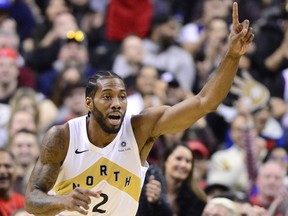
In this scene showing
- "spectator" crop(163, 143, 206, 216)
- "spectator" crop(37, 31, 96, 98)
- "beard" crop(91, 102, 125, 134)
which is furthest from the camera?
"spectator" crop(37, 31, 96, 98)

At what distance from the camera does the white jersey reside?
292 inches

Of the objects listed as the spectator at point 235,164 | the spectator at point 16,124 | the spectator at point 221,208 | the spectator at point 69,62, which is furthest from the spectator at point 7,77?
the spectator at point 221,208

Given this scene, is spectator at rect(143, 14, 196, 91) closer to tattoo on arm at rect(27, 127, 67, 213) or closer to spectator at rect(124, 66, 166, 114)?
spectator at rect(124, 66, 166, 114)

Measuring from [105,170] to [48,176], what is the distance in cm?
42

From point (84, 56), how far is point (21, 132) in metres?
2.24

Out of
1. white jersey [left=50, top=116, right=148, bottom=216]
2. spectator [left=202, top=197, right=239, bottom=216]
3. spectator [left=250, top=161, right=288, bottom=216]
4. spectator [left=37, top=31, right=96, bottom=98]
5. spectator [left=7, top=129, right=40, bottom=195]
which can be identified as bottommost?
white jersey [left=50, top=116, right=148, bottom=216]

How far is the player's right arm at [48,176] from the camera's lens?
699cm

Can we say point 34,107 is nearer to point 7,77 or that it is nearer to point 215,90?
point 7,77

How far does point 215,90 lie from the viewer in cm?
699

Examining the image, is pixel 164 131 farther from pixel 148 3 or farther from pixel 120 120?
pixel 148 3

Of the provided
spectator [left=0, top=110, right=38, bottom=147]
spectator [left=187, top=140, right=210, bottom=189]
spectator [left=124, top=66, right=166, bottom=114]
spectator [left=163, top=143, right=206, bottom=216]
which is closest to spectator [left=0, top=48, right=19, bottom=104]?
spectator [left=0, top=110, right=38, bottom=147]

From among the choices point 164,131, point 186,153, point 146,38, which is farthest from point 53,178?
point 146,38

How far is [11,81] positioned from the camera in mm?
12164

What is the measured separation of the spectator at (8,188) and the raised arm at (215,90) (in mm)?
2608
